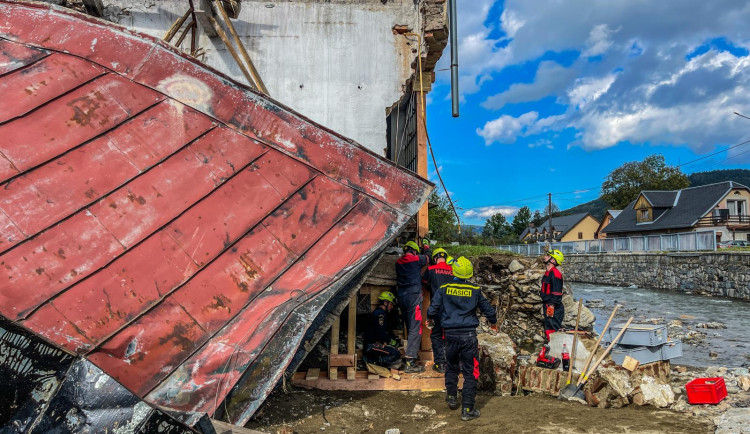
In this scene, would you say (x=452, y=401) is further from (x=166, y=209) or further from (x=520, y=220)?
(x=520, y=220)

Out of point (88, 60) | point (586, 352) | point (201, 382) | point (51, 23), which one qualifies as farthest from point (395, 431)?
point (51, 23)

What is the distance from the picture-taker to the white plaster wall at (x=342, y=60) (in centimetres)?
777

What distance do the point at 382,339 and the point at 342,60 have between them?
13.5 ft

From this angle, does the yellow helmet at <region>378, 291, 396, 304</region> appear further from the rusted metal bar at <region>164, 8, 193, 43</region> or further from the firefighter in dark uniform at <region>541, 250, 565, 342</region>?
the rusted metal bar at <region>164, 8, 193, 43</region>

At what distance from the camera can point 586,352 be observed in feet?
20.6

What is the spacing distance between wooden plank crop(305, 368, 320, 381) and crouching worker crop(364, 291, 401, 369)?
2.45 ft

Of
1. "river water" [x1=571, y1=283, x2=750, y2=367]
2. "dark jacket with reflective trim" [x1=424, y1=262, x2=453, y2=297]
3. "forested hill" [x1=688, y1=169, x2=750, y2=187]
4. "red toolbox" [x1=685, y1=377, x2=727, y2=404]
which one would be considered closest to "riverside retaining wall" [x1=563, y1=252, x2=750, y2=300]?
"river water" [x1=571, y1=283, x2=750, y2=367]

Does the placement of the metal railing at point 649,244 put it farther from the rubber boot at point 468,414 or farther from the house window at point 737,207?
the rubber boot at point 468,414

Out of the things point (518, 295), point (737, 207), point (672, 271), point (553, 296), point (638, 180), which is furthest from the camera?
point (638, 180)

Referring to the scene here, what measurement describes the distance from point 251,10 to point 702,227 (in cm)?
4006

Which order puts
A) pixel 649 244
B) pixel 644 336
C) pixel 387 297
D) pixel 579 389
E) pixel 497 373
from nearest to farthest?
pixel 579 389, pixel 644 336, pixel 497 373, pixel 387 297, pixel 649 244

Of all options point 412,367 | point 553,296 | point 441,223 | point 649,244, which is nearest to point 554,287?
point 553,296

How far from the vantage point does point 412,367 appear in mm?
6590

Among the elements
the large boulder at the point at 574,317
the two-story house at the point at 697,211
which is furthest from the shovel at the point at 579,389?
the two-story house at the point at 697,211
